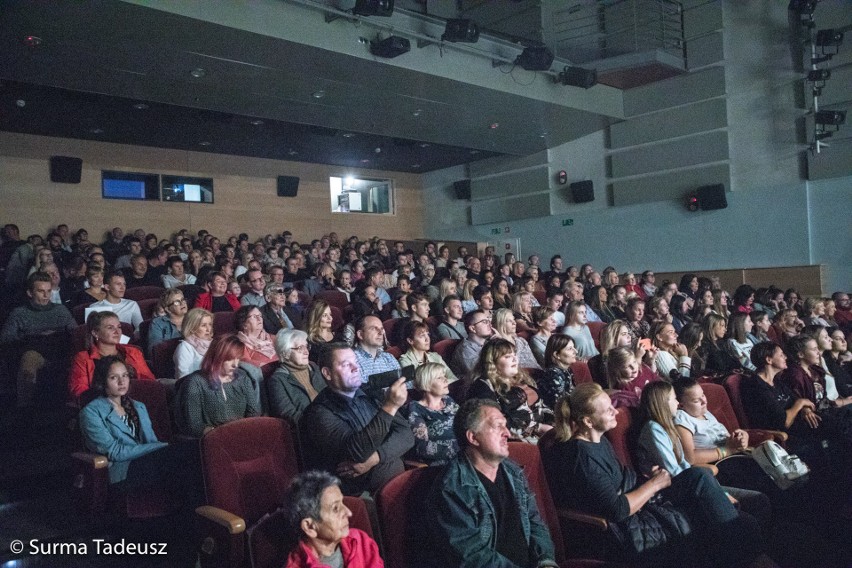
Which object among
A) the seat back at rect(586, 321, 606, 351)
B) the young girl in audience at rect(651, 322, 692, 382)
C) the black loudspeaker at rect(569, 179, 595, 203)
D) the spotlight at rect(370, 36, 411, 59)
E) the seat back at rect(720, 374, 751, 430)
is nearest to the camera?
the seat back at rect(720, 374, 751, 430)

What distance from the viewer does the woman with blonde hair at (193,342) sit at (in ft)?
9.93

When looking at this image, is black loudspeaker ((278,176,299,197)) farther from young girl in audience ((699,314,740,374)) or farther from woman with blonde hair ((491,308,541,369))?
young girl in audience ((699,314,740,374))

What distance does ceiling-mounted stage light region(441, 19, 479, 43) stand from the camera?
5.88 metres

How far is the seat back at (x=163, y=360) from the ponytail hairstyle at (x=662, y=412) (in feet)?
7.12

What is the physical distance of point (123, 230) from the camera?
8.28 meters

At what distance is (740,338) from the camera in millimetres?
4367

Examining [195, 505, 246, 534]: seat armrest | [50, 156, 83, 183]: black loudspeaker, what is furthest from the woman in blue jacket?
[50, 156, 83, 183]: black loudspeaker

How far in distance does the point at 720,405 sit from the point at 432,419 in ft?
5.40

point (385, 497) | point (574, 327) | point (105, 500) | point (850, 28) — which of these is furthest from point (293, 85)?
point (850, 28)

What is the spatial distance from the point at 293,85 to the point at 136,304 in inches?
115

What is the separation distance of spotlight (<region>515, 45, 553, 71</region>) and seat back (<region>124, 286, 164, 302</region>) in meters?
4.10

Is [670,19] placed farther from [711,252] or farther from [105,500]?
[105,500]

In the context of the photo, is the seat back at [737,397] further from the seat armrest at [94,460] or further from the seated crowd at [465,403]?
the seat armrest at [94,460]

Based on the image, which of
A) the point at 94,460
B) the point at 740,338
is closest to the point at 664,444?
the point at 94,460
